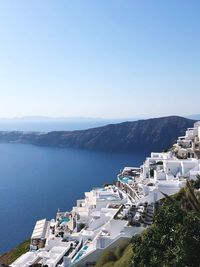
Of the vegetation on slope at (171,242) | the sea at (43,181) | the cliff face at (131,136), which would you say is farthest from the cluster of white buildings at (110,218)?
the cliff face at (131,136)

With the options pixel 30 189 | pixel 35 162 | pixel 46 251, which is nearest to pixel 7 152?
pixel 35 162

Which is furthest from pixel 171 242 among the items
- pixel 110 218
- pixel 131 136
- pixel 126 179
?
pixel 131 136

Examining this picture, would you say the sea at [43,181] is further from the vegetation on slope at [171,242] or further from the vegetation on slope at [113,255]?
the vegetation on slope at [171,242]

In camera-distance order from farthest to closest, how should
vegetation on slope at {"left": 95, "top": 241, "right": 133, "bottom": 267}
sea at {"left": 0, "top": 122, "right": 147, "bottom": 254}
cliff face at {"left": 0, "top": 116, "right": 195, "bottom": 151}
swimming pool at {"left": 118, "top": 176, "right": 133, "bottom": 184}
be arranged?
1. cliff face at {"left": 0, "top": 116, "right": 195, "bottom": 151}
2. sea at {"left": 0, "top": 122, "right": 147, "bottom": 254}
3. swimming pool at {"left": 118, "top": 176, "right": 133, "bottom": 184}
4. vegetation on slope at {"left": 95, "top": 241, "right": 133, "bottom": 267}

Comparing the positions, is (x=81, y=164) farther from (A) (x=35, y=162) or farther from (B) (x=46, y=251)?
(B) (x=46, y=251)

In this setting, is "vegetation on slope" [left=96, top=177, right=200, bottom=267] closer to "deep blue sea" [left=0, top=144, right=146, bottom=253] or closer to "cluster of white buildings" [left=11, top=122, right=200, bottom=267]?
"cluster of white buildings" [left=11, top=122, right=200, bottom=267]

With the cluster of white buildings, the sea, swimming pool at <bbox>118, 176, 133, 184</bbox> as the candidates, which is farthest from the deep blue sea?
swimming pool at <bbox>118, 176, 133, 184</bbox>
